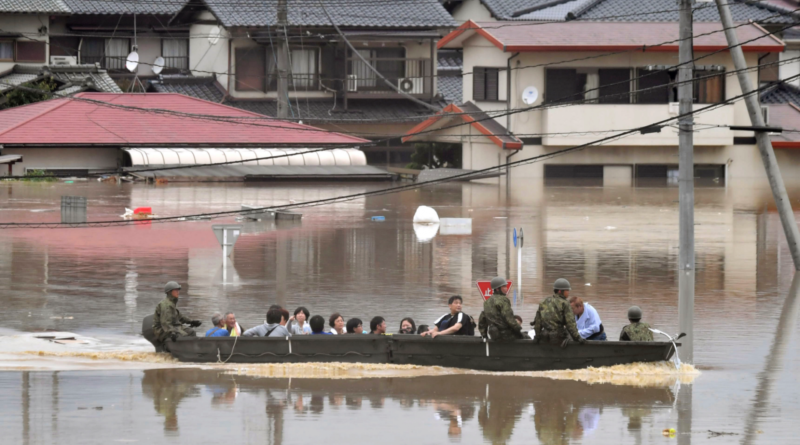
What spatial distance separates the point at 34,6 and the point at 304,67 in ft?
43.3

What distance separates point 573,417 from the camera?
12.4m

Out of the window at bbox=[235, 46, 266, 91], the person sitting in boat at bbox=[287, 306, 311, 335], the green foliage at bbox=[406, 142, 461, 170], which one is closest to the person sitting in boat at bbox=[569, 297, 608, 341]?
the person sitting in boat at bbox=[287, 306, 311, 335]

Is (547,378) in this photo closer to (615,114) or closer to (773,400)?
(773,400)

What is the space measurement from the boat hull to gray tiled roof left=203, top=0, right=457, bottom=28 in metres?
41.5

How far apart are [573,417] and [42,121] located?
38.9 metres

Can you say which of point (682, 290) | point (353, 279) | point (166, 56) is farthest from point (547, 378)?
point (166, 56)

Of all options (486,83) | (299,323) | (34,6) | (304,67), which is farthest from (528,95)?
(299,323)

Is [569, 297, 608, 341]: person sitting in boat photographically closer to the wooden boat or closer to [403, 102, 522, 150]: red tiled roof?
the wooden boat

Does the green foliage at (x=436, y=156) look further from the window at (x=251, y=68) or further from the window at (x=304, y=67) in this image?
the window at (x=251, y=68)

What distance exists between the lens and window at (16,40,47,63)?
53312 millimetres

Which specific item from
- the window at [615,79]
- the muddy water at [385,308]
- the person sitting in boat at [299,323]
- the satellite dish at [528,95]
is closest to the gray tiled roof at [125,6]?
the satellite dish at [528,95]

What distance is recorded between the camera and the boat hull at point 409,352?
14141 mm

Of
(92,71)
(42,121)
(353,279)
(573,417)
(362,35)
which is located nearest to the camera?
(573,417)

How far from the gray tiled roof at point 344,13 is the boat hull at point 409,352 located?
136ft
